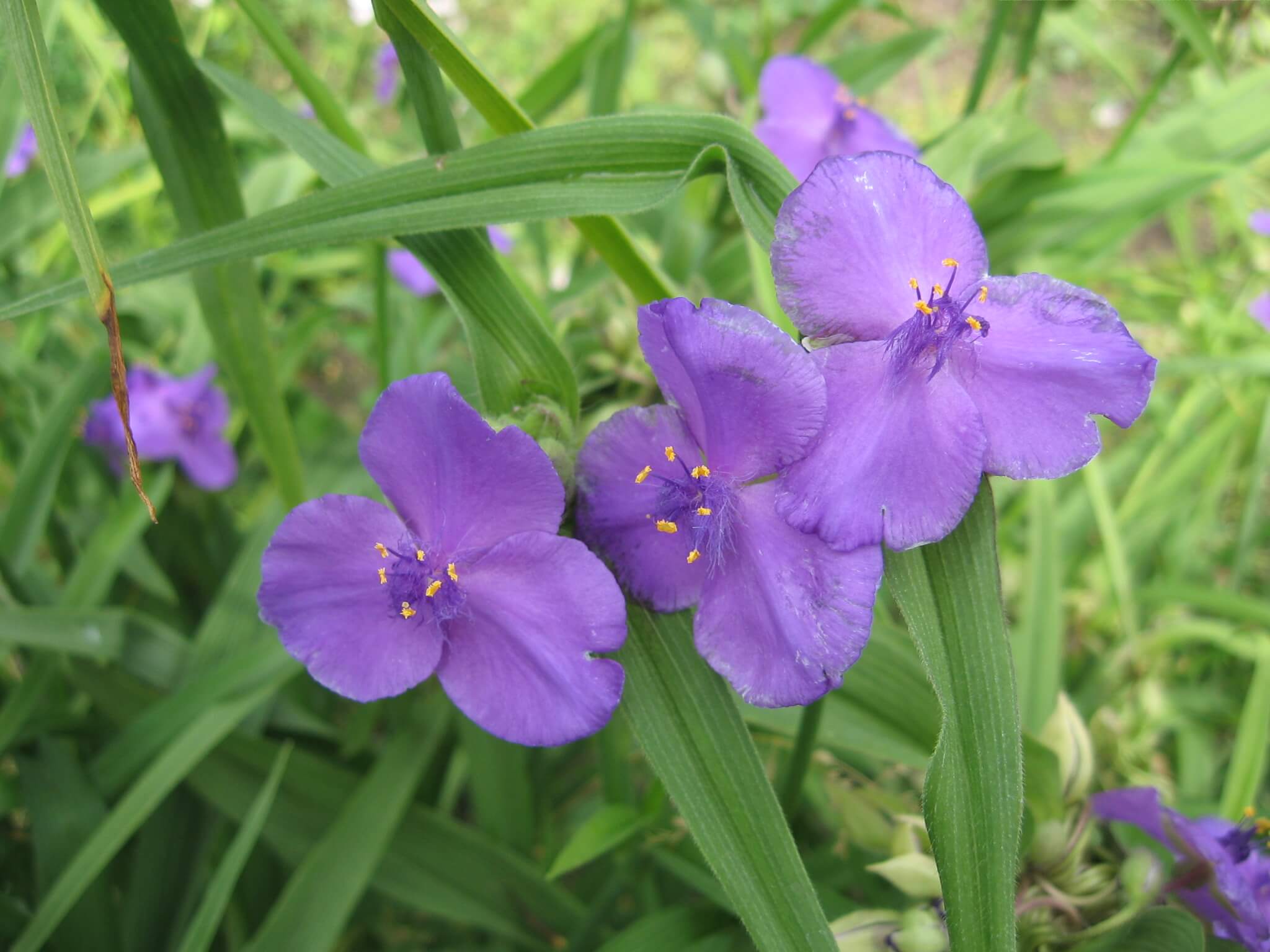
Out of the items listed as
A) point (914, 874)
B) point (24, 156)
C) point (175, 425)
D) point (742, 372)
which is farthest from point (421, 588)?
point (24, 156)

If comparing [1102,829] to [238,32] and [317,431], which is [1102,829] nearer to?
[317,431]

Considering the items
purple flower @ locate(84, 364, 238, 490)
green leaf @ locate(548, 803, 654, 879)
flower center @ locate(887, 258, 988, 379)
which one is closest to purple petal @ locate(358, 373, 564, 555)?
flower center @ locate(887, 258, 988, 379)

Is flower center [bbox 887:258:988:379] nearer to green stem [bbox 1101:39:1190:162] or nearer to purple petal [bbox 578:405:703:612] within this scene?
purple petal [bbox 578:405:703:612]

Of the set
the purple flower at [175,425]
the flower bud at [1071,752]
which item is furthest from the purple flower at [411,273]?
the flower bud at [1071,752]

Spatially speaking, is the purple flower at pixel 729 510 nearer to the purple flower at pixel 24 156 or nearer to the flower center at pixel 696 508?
the flower center at pixel 696 508

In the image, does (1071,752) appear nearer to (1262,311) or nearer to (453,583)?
(453,583)

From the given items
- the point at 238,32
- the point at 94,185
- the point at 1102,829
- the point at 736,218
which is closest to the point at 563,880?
the point at 1102,829
